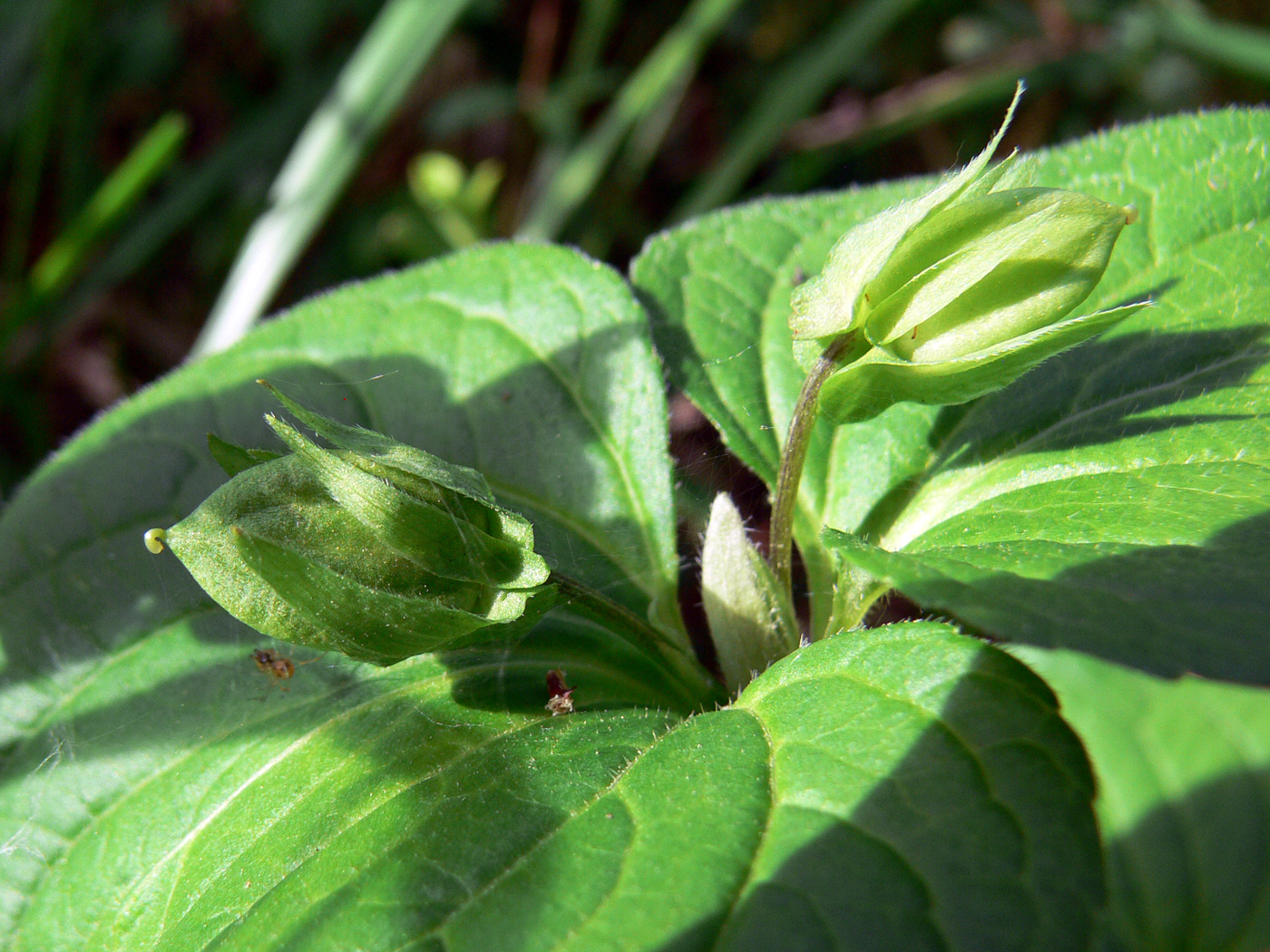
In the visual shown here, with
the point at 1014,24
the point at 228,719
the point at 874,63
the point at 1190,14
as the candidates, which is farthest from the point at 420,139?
the point at 228,719

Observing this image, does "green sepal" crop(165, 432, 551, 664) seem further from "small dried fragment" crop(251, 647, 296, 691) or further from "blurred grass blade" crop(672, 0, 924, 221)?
"blurred grass blade" crop(672, 0, 924, 221)

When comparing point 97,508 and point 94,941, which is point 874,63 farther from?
point 94,941

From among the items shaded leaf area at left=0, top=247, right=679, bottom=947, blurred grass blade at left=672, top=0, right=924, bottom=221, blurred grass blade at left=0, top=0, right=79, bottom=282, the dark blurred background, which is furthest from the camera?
blurred grass blade at left=672, top=0, right=924, bottom=221

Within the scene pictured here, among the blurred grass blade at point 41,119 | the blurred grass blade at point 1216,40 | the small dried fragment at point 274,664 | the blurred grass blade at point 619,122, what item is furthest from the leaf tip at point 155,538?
the blurred grass blade at point 1216,40

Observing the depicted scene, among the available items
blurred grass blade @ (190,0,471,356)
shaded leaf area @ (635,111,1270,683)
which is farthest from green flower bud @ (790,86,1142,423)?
blurred grass blade @ (190,0,471,356)

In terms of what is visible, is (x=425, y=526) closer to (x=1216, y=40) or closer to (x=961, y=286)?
→ (x=961, y=286)

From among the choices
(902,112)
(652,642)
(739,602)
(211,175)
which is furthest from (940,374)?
(211,175)

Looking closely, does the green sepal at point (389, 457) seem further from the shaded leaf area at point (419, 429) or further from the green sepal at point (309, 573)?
the shaded leaf area at point (419, 429)
